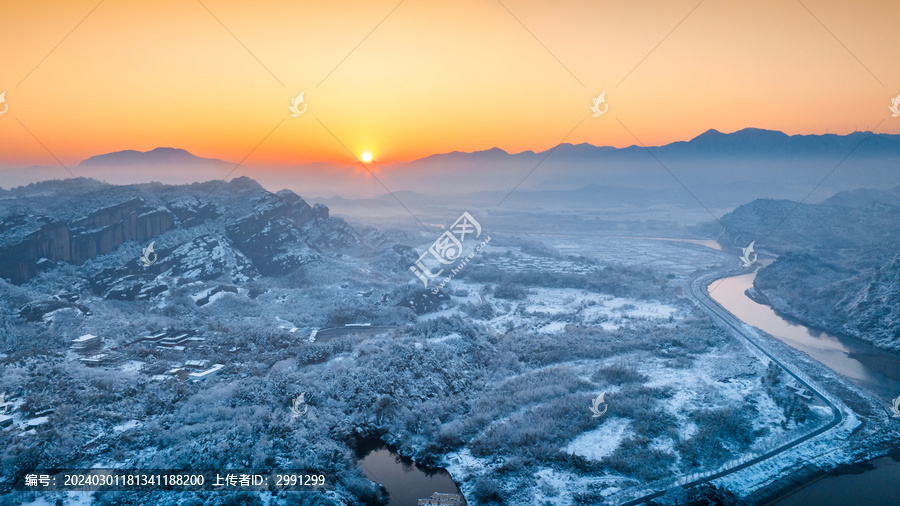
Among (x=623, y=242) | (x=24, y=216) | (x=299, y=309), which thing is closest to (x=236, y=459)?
(x=299, y=309)

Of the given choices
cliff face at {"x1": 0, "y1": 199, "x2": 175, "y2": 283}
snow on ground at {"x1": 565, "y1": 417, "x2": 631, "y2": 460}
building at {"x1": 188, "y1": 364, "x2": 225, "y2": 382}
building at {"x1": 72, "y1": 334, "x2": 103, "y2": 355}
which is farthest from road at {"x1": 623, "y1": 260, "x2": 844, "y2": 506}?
cliff face at {"x1": 0, "y1": 199, "x2": 175, "y2": 283}

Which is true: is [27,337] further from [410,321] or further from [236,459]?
[410,321]

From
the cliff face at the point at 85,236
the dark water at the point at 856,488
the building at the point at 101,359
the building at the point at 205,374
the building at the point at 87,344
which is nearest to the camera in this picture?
the dark water at the point at 856,488

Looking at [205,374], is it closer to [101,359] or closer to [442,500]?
[101,359]

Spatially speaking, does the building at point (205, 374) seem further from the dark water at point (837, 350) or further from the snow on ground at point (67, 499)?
the dark water at point (837, 350)

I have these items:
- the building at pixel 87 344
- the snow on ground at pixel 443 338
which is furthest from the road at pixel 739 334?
the building at pixel 87 344

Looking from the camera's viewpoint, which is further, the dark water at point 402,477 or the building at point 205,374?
the building at point 205,374

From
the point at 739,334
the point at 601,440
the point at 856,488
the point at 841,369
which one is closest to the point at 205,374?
the point at 601,440
